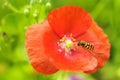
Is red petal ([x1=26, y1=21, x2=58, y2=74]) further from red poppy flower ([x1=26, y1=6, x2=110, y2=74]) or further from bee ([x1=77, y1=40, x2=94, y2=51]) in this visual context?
bee ([x1=77, y1=40, x2=94, y2=51])

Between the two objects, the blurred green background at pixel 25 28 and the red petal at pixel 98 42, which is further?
the blurred green background at pixel 25 28

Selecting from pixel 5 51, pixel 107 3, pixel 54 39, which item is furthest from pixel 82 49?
pixel 107 3

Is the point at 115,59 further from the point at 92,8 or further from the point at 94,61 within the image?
the point at 94,61

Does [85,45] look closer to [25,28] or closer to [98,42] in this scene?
[98,42]

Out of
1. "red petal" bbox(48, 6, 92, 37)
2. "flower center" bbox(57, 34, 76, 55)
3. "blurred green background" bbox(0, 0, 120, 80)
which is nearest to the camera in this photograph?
"red petal" bbox(48, 6, 92, 37)

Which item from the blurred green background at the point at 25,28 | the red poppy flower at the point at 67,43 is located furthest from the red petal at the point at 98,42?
the blurred green background at the point at 25,28

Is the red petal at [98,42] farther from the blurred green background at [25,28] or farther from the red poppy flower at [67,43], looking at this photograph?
the blurred green background at [25,28]

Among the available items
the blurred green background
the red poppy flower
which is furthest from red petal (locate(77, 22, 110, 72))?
the blurred green background

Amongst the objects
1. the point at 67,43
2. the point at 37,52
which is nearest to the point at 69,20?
the point at 67,43
